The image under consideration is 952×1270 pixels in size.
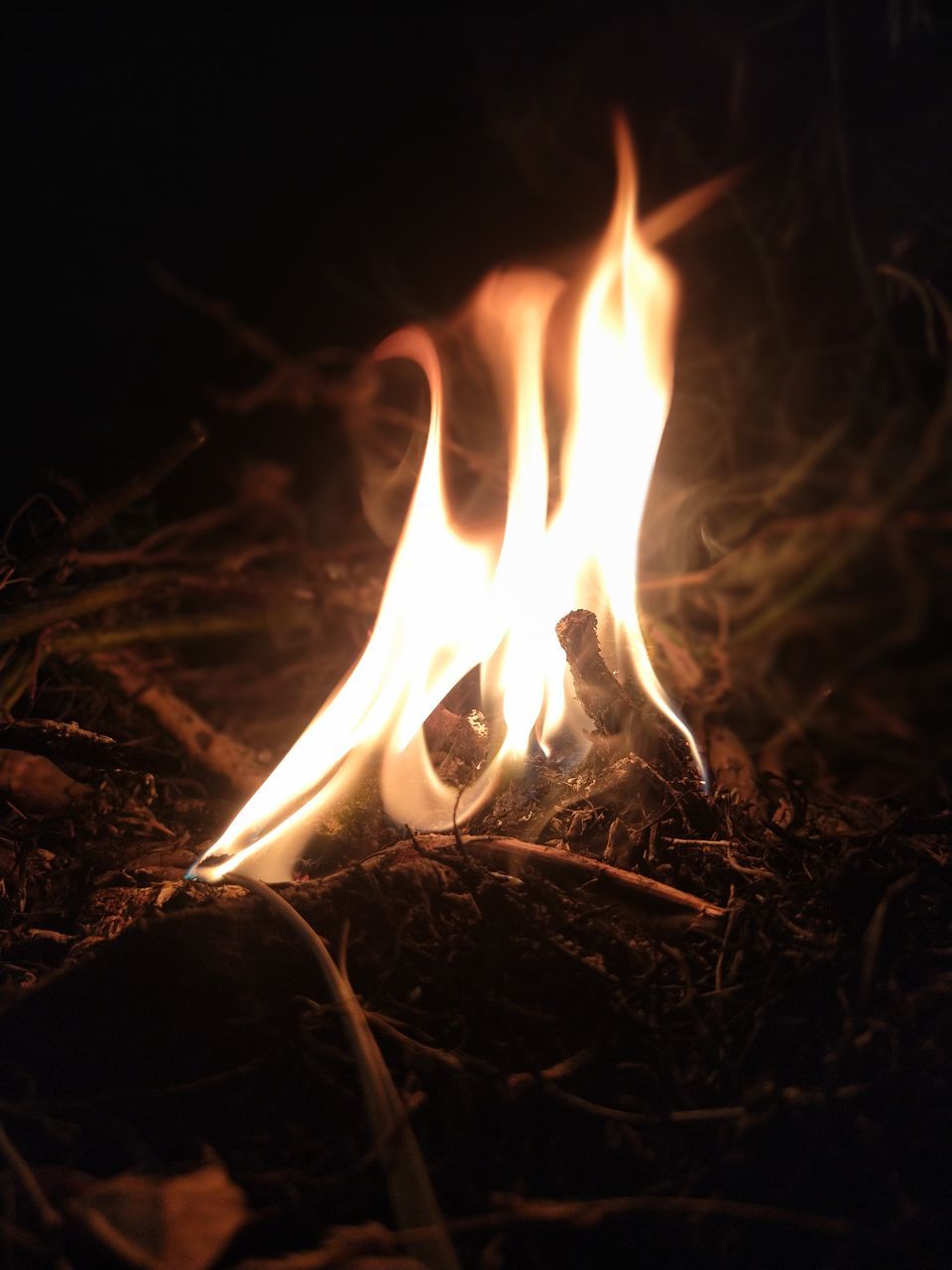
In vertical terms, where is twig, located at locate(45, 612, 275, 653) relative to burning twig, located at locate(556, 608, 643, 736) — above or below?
above

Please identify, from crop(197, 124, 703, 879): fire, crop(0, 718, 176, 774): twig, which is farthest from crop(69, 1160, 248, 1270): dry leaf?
crop(0, 718, 176, 774): twig

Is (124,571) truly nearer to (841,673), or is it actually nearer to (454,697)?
(454,697)

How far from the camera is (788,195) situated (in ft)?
12.4

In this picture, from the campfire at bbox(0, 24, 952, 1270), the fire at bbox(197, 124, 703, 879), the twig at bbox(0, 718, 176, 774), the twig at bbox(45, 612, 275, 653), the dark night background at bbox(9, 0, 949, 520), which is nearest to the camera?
the campfire at bbox(0, 24, 952, 1270)

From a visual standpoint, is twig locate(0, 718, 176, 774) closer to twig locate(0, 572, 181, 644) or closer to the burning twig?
twig locate(0, 572, 181, 644)

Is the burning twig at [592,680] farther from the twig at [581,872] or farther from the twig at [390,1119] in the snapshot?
the twig at [390,1119]

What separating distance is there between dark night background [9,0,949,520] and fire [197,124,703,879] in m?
1.39

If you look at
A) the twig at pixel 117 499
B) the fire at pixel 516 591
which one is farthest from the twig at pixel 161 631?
the fire at pixel 516 591

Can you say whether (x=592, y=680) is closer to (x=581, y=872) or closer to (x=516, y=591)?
(x=516, y=591)

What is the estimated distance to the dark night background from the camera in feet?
12.2

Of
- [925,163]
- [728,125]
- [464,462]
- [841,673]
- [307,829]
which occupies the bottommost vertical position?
[841,673]

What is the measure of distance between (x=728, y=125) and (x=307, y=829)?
140 inches

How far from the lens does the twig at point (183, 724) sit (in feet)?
8.46

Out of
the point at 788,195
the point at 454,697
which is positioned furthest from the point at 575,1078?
the point at 788,195
